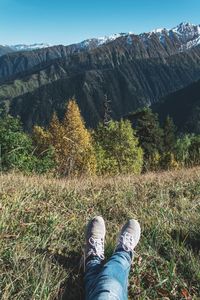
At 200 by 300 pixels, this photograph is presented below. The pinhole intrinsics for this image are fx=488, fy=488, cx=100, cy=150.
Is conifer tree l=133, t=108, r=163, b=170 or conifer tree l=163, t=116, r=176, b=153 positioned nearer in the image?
conifer tree l=133, t=108, r=163, b=170

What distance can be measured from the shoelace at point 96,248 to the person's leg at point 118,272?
0.16 metres

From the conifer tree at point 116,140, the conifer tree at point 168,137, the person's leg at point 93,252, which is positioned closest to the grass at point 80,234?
the person's leg at point 93,252

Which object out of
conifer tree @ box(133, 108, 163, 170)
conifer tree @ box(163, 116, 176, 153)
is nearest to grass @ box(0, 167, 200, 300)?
conifer tree @ box(133, 108, 163, 170)

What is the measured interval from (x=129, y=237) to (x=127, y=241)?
9cm

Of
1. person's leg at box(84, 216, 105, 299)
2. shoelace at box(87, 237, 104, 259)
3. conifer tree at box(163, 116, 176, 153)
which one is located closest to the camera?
person's leg at box(84, 216, 105, 299)

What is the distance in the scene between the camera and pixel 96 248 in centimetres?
470

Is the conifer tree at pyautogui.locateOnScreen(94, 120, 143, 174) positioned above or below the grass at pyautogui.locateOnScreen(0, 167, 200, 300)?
below

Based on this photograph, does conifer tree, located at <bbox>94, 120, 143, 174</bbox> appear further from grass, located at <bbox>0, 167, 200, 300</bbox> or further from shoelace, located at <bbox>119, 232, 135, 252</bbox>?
shoelace, located at <bbox>119, 232, 135, 252</bbox>

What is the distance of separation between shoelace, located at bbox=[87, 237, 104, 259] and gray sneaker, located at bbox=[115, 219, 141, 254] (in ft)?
0.54

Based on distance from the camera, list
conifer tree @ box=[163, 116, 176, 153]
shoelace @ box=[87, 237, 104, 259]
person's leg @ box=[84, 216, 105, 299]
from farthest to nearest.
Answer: conifer tree @ box=[163, 116, 176, 153], shoelace @ box=[87, 237, 104, 259], person's leg @ box=[84, 216, 105, 299]

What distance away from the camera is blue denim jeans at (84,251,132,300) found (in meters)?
3.77

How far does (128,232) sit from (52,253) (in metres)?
0.80

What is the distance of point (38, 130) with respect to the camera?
84.9 meters

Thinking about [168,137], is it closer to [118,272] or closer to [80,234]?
[80,234]
